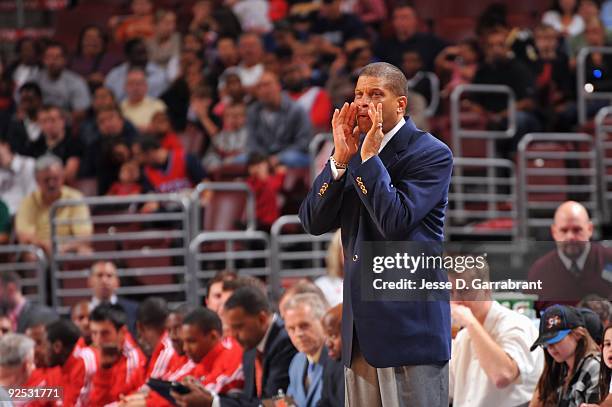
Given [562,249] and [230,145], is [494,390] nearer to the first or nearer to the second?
[562,249]

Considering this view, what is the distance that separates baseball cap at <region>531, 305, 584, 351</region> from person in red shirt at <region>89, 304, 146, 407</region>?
2.60m

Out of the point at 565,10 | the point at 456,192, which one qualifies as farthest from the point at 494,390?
the point at 565,10

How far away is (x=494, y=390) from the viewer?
6.38 m

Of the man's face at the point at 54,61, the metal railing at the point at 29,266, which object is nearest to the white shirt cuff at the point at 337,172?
the metal railing at the point at 29,266

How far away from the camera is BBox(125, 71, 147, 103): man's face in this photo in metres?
14.0

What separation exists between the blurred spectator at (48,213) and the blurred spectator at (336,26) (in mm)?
3797

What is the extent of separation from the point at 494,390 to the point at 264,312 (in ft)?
5.43

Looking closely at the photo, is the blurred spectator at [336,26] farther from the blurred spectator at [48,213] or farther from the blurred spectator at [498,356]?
the blurred spectator at [498,356]

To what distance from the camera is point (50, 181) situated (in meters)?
12.1

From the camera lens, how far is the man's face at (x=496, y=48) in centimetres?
1302

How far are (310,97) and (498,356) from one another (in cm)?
720

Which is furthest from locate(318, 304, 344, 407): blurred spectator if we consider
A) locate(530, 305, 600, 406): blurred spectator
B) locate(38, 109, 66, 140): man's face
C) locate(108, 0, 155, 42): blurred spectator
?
locate(108, 0, 155, 42): blurred spectator

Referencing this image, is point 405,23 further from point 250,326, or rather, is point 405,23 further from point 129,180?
point 250,326

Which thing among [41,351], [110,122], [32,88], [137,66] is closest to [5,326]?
[41,351]
